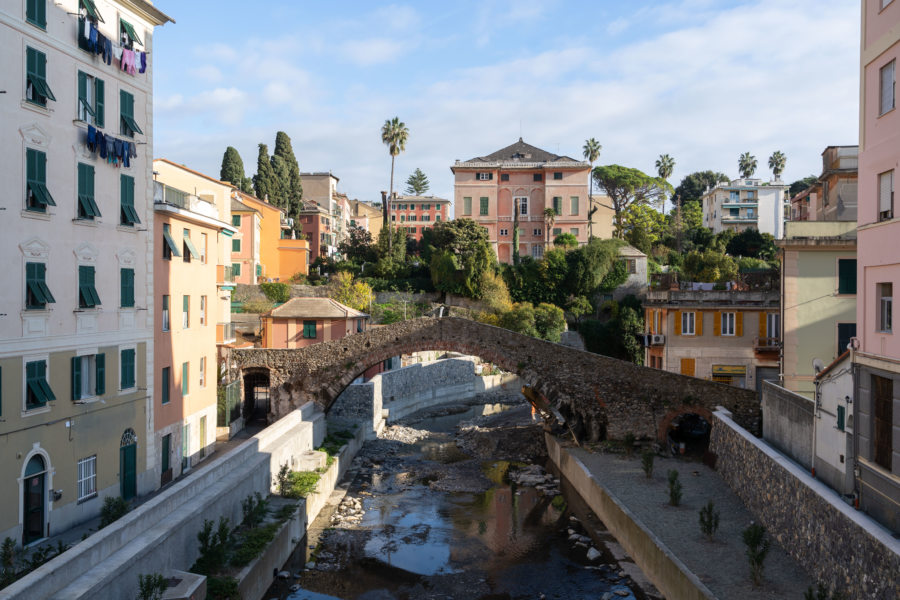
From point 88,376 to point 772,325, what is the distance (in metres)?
27.0

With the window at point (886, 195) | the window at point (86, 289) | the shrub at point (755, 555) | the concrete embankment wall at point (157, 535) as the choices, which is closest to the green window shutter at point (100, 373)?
the window at point (86, 289)

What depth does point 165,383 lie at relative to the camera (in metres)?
21.5

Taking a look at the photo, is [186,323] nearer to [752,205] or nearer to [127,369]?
[127,369]

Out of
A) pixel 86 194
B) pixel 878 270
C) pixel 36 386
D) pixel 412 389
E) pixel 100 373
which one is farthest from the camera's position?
pixel 412 389

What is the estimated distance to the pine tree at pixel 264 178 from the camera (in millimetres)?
57062

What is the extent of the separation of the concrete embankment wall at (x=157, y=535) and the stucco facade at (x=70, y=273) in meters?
3.14

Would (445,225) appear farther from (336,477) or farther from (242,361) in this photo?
(336,477)

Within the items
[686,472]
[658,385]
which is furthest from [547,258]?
[686,472]

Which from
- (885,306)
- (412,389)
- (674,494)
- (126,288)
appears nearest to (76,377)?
(126,288)

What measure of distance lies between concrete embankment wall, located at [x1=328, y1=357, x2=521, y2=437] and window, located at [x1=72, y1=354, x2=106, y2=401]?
51.0 ft

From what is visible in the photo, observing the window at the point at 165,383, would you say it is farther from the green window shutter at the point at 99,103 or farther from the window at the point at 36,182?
the green window shutter at the point at 99,103

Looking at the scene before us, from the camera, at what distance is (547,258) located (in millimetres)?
47875

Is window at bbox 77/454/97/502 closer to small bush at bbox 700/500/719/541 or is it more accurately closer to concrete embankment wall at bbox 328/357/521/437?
small bush at bbox 700/500/719/541

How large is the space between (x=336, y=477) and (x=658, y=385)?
1236cm
